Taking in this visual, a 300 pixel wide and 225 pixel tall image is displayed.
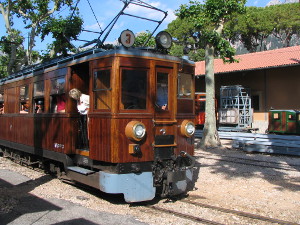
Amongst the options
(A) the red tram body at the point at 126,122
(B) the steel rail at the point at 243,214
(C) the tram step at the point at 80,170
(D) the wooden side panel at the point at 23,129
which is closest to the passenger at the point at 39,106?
(D) the wooden side panel at the point at 23,129

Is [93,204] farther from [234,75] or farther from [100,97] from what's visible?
[234,75]

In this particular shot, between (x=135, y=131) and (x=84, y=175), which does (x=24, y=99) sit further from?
(x=135, y=131)

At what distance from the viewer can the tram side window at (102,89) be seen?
19.6 ft

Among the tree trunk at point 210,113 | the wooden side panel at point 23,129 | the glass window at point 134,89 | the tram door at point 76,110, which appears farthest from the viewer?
the tree trunk at point 210,113

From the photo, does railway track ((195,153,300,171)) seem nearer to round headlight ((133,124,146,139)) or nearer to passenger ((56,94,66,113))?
round headlight ((133,124,146,139))

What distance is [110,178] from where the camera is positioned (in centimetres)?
577

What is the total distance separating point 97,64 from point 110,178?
82.5 inches

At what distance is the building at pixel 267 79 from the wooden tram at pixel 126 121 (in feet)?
49.0

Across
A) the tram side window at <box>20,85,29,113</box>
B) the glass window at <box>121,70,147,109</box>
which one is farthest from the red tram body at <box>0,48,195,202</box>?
the tram side window at <box>20,85,29,113</box>

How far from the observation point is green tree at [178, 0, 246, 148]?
1367cm

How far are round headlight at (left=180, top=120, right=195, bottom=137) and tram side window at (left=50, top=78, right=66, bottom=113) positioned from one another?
104 inches

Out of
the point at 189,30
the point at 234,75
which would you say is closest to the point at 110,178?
the point at 234,75

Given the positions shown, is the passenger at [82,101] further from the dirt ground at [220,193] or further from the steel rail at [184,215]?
the steel rail at [184,215]

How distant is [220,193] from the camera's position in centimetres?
723
